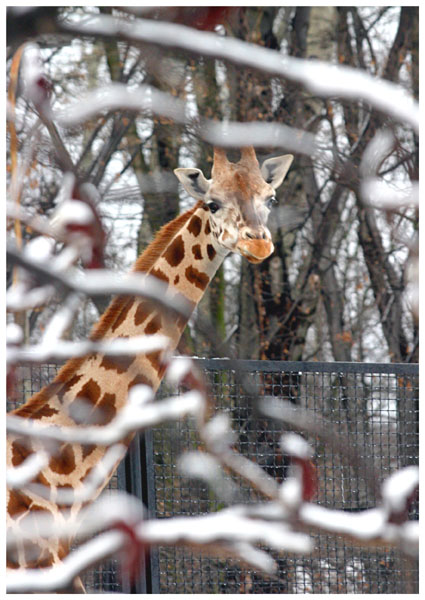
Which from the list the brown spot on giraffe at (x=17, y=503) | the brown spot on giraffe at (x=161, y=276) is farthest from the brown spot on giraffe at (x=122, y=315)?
the brown spot on giraffe at (x=17, y=503)

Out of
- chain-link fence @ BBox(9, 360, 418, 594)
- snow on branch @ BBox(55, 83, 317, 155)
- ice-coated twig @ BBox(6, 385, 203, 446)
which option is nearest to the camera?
snow on branch @ BBox(55, 83, 317, 155)

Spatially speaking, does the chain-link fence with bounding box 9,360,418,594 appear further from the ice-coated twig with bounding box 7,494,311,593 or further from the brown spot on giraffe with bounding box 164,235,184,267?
the ice-coated twig with bounding box 7,494,311,593

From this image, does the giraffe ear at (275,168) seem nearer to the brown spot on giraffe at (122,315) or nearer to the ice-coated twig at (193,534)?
the brown spot on giraffe at (122,315)

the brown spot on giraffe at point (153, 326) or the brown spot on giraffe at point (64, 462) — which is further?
the brown spot on giraffe at point (153, 326)

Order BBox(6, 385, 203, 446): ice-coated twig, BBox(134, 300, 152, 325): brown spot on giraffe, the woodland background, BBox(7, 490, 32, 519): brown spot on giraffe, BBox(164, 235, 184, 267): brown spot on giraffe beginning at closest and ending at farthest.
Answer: BBox(6, 385, 203, 446): ice-coated twig < BBox(7, 490, 32, 519): brown spot on giraffe < BBox(134, 300, 152, 325): brown spot on giraffe < BBox(164, 235, 184, 267): brown spot on giraffe < the woodland background

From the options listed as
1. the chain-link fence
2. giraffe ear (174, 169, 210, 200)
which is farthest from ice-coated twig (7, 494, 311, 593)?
giraffe ear (174, 169, 210, 200)

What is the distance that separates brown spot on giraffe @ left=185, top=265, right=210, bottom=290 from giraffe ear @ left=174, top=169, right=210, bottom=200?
0.16 metres

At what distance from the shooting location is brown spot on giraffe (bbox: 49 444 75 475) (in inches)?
59.0

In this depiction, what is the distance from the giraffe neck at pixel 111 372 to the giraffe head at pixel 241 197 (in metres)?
0.05

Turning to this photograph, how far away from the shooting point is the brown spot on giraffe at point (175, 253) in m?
1.76

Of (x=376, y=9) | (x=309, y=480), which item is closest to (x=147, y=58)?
(x=309, y=480)

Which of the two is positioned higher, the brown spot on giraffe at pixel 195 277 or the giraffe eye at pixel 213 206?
the giraffe eye at pixel 213 206

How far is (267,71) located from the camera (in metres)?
0.49

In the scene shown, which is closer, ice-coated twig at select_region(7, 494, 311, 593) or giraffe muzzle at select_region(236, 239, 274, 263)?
ice-coated twig at select_region(7, 494, 311, 593)
